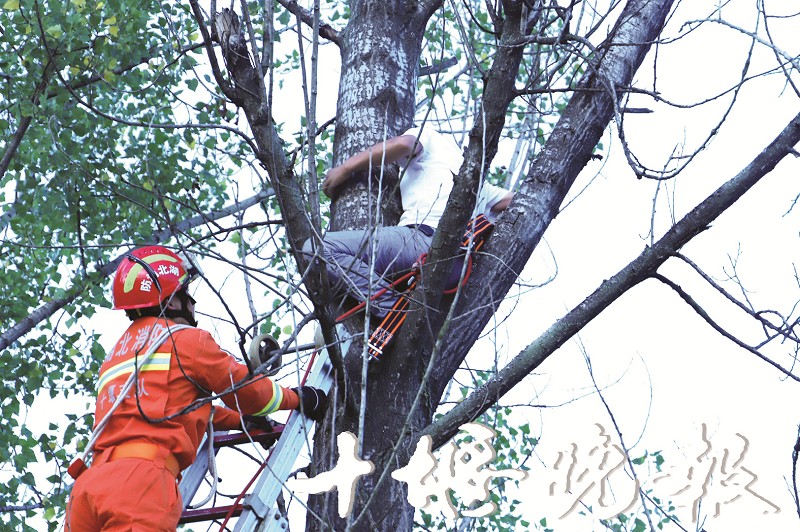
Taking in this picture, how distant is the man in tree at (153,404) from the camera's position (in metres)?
3.63

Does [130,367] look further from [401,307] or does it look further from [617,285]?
[617,285]

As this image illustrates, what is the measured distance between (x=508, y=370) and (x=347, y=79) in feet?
5.64

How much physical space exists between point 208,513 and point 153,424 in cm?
38

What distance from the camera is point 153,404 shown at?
12.4 ft

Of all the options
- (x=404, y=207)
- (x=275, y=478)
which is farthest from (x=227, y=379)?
(x=404, y=207)

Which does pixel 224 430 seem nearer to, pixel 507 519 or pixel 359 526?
pixel 359 526

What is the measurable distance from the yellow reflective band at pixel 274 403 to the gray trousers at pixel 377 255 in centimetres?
42

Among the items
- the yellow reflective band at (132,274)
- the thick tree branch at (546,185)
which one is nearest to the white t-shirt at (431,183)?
the thick tree branch at (546,185)

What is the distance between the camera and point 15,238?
7020mm

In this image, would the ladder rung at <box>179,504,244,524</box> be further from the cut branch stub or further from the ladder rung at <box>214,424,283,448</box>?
the cut branch stub

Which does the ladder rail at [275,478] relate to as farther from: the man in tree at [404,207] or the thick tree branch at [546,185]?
the thick tree branch at [546,185]

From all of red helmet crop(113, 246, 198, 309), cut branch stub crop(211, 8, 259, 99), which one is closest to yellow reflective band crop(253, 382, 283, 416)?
red helmet crop(113, 246, 198, 309)

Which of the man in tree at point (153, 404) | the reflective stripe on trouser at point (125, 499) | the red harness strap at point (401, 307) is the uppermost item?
the red harness strap at point (401, 307)

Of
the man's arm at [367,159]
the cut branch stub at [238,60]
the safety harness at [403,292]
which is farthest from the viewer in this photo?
the man's arm at [367,159]
